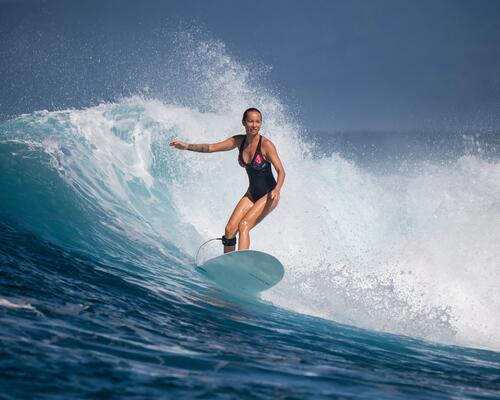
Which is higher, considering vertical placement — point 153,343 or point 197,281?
point 197,281

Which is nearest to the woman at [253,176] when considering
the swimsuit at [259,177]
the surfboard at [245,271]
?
the swimsuit at [259,177]

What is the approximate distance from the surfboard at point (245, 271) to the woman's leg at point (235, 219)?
0.24 metres

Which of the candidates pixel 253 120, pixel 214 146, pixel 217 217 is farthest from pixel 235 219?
pixel 217 217

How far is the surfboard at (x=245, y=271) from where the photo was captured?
5.47m

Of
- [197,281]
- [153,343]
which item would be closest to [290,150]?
[197,281]

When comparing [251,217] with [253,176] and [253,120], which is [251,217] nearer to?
[253,176]

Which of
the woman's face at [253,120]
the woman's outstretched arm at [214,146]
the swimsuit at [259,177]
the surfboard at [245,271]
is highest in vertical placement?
the woman's face at [253,120]

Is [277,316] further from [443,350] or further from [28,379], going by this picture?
[28,379]

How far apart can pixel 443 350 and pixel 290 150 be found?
9214mm

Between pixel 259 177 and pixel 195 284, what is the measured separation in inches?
56.9

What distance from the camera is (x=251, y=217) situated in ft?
19.1

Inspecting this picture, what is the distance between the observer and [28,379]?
6.95 feet

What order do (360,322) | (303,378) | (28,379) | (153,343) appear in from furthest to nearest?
(360,322), (153,343), (303,378), (28,379)

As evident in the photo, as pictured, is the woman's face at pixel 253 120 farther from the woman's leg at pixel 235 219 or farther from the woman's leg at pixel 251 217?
the woman's leg at pixel 235 219
